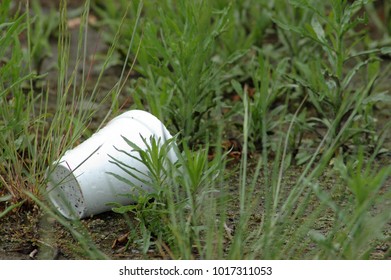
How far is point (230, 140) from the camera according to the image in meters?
3.55

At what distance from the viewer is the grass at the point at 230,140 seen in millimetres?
2570

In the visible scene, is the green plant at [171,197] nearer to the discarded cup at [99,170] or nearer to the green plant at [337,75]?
A: the discarded cup at [99,170]

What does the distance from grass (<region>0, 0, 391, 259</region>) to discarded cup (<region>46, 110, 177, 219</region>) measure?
0.04 meters

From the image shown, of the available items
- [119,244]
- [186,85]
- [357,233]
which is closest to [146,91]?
[186,85]

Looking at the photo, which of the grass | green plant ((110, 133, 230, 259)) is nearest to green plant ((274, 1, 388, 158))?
the grass

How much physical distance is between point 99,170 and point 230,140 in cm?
84

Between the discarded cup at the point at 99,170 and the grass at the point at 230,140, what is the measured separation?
0.13 ft

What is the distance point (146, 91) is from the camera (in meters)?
3.41

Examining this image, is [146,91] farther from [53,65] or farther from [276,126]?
[53,65]

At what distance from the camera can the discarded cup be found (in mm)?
2838

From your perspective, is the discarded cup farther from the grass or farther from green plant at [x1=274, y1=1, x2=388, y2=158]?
green plant at [x1=274, y1=1, x2=388, y2=158]

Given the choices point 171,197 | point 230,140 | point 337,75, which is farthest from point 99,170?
point 337,75

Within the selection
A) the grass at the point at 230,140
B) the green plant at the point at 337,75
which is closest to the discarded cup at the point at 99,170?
the grass at the point at 230,140

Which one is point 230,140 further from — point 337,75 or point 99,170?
point 99,170
